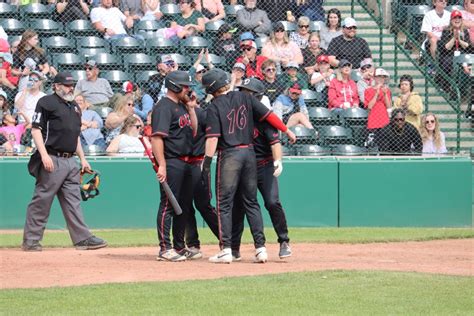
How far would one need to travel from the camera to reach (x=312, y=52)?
1688 centimetres

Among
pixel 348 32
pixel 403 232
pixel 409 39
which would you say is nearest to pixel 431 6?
pixel 409 39

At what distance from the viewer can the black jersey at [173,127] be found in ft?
35.0

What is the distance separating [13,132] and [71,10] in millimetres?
2881

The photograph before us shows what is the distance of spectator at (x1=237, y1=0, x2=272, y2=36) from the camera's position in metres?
17.3

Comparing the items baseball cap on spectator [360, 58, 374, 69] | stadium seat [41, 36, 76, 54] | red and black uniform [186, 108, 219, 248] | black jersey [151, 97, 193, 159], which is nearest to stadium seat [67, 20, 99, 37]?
stadium seat [41, 36, 76, 54]

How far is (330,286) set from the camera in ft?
30.3

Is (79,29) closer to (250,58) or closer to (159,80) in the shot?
(159,80)

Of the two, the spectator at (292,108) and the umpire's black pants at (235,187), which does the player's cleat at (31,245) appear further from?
the spectator at (292,108)

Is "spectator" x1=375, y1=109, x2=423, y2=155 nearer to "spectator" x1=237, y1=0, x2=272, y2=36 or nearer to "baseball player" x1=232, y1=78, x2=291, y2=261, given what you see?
"spectator" x1=237, y1=0, x2=272, y2=36

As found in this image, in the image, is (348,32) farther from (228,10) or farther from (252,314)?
(252,314)

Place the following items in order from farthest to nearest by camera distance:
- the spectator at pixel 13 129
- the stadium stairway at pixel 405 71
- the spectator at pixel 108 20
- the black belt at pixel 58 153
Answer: the spectator at pixel 108 20 < the stadium stairway at pixel 405 71 < the spectator at pixel 13 129 < the black belt at pixel 58 153

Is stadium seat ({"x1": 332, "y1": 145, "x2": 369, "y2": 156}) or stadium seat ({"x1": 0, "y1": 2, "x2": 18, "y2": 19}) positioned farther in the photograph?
stadium seat ({"x1": 0, "y1": 2, "x2": 18, "y2": 19})

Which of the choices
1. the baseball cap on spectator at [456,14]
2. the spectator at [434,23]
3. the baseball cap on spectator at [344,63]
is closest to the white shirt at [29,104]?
the baseball cap on spectator at [344,63]

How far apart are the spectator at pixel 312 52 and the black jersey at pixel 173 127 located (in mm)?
6064
